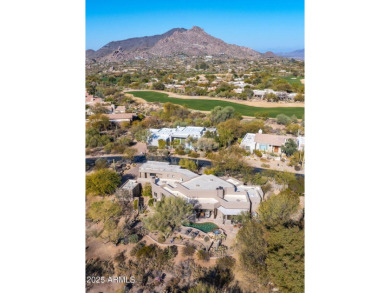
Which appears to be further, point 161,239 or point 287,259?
point 161,239

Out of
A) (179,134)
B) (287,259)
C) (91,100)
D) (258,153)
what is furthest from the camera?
(91,100)

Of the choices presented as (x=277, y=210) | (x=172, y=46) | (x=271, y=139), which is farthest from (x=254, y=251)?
(x=172, y=46)

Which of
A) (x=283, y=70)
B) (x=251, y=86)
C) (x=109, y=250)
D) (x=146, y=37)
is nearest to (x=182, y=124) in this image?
(x=146, y=37)

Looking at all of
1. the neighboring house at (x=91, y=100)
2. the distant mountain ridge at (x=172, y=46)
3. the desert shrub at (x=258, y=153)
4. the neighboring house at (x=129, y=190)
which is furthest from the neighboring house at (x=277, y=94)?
the neighboring house at (x=129, y=190)

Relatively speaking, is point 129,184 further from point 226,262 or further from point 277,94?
point 277,94

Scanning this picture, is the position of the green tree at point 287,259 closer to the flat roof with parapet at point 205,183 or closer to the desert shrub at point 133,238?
the flat roof with parapet at point 205,183
